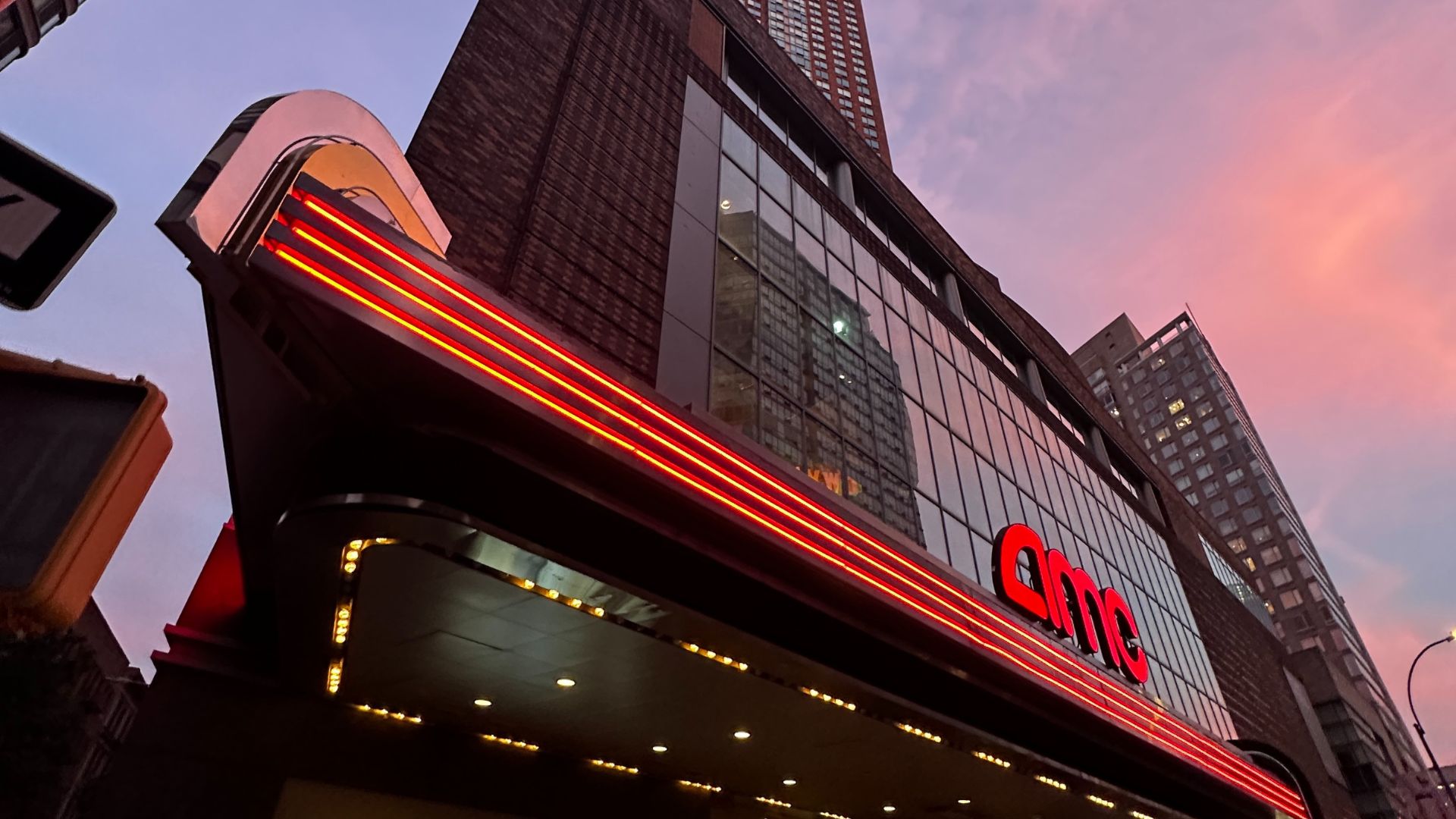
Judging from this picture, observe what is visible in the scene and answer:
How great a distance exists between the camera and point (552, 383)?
652cm

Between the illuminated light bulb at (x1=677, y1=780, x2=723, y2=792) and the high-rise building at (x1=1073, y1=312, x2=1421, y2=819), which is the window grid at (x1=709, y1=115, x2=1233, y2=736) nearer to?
the illuminated light bulb at (x1=677, y1=780, x2=723, y2=792)

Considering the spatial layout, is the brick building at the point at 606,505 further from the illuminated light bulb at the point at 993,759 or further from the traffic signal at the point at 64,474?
the traffic signal at the point at 64,474

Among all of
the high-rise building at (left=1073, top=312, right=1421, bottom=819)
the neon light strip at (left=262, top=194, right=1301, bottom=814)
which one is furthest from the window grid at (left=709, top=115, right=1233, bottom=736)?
the high-rise building at (left=1073, top=312, right=1421, bottom=819)

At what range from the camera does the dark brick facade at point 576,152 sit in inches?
387

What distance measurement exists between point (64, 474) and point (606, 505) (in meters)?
5.28

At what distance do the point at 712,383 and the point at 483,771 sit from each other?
20.7ft

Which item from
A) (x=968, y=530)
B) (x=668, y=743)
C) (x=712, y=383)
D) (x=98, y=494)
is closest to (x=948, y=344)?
(x=968, y=530)

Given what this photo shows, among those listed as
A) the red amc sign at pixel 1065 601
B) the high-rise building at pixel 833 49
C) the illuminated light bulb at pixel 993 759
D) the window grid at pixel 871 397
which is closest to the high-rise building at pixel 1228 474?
the high-rise building at pixel 833 49

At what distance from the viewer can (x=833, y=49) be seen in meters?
94.3

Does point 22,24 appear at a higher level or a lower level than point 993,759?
higher

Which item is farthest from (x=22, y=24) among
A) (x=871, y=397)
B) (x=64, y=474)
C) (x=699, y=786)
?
(x=699, y=786)

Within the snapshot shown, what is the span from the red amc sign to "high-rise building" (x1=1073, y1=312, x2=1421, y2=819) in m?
64.3

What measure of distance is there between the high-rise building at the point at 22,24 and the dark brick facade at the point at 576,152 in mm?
5185

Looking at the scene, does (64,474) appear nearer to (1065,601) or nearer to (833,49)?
(1065,601)
